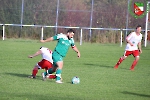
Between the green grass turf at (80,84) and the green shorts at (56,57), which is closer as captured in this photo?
the green grass turf at (80,84)

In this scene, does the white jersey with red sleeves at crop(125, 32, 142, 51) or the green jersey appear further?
the white jersey with red sleeves at crop(125, 32, 142, 51)

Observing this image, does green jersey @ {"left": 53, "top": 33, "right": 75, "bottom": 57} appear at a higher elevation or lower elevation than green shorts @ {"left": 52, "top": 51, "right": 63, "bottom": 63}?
higher

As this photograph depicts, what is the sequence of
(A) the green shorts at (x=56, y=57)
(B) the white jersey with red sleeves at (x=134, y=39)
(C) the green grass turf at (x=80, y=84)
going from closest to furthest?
(C) the green grass turf at (x=80, y=84) → (A) the green shorts at (x=56, y=57) → (B) the white jersey with red sleeves at (x=134, y=39)

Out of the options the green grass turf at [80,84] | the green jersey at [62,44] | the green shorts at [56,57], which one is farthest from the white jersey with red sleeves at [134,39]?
the green shorts at [56,57]

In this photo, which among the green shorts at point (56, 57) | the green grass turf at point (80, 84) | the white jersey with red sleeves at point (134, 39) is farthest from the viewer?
the white jersey with red sleeves at point (134, 39)

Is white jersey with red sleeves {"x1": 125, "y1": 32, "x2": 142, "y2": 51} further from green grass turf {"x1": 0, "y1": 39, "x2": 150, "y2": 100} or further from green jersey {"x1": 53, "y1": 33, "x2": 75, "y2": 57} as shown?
green jersey {"x1": 53, "y1": 33, "x2": 75, "y2": 57}

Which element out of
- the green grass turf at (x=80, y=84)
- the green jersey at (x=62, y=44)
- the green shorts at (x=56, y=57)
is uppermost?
the green jersey at (x=62, y=44)

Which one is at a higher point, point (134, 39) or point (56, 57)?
point (134, 39)

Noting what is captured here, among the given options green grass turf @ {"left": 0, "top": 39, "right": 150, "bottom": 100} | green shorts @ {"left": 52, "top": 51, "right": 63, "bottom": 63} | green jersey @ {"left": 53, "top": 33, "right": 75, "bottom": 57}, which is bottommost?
green grass turf @ {"left": 0, "top": 39, "right": 150, "bottom": 100}

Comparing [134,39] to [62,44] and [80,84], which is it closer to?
[62,44]

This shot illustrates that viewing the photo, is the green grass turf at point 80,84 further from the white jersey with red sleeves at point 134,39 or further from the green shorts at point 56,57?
the white jersey with red sleeves at point 134,39

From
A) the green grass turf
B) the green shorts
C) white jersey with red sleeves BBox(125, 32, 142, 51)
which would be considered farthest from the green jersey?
white jersey with red sleeves BBox(125, 32, 142, 51)

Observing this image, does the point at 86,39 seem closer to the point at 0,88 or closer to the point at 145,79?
the point at 145,79

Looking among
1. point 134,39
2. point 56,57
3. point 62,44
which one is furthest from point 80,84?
point 134,39
